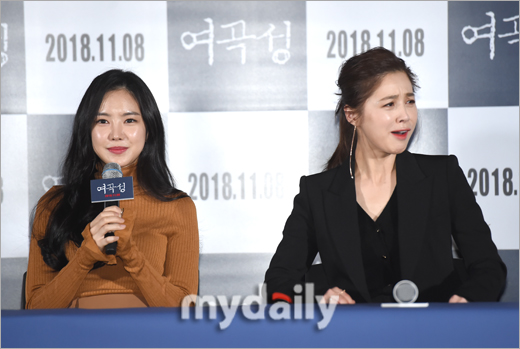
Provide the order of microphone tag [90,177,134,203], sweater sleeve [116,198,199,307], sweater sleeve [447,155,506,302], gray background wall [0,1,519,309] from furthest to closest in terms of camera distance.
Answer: gray background wall [0,1,519,309], sweater sleeve [116,198,199,307], sweater sleeve [447,155,506,302], microphone tag [90,177,134,203]

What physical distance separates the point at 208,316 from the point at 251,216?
135 cm

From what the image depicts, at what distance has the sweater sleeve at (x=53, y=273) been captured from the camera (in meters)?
1.39

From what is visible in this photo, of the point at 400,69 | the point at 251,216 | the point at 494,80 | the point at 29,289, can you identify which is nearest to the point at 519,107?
the point at 494,80

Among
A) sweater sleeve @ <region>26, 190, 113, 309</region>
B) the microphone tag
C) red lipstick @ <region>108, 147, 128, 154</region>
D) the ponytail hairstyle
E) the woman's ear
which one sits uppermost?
the ponytail hairstyle

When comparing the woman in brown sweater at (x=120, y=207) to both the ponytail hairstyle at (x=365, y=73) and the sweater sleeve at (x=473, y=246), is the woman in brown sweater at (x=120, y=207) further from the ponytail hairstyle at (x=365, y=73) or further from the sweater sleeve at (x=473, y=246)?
the sweater sleeve at (x=473, y=246)

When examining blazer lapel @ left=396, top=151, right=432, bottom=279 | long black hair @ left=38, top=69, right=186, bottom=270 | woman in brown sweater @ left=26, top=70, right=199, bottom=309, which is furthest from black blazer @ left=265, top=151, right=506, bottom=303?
long black hair @ left=38, top=69, right=186, bottom=270

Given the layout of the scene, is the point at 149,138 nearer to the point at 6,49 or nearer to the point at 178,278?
the point at 178,278

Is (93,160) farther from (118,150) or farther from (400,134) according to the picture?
(400,134)

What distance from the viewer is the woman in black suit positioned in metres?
1.57

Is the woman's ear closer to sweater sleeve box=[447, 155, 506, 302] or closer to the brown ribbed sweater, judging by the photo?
sweater sleeve box=[447, 155, 506, 302]

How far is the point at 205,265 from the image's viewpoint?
7.37 feet

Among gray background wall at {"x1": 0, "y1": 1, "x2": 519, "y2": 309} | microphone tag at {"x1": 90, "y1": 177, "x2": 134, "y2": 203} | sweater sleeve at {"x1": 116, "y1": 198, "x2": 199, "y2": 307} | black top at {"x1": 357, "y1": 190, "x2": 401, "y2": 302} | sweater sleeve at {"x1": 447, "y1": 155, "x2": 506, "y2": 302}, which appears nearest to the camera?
microphone tag at {"x1": 90, "y1": 177, "x2": 134, "y2": 203}

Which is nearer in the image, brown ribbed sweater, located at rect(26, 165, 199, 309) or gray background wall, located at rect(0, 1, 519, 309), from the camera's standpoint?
brown ribbed sweater, located at rect(26, 165, 199, 309)

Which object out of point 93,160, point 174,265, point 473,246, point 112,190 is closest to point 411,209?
point 473,246
